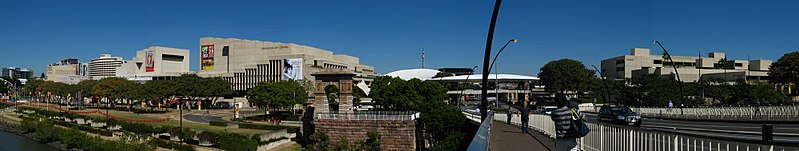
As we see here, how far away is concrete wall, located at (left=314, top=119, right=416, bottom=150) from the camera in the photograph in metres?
38.0

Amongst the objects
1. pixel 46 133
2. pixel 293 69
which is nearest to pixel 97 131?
pixel 46 133

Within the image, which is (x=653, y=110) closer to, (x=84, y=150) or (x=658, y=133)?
(x=658, y=133)

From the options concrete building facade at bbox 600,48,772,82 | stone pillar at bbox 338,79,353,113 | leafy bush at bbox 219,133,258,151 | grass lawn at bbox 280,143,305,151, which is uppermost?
concrete building facade at bbox 600,48,772,82

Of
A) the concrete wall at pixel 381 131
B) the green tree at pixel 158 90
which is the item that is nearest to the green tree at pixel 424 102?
the concrete wall at pixel 381 131

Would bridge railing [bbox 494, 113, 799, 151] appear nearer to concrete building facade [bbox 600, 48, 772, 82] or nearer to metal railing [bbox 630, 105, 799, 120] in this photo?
metal railing [bbox 630, 105, 799, 120]

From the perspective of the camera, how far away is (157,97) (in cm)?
8038

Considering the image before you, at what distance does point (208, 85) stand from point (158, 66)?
63.1 meters

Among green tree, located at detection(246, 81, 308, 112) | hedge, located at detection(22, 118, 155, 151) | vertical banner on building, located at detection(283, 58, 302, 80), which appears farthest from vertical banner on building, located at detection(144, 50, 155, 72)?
green tree, located at detection(246, 81, 308, 112)

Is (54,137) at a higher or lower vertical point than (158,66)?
lower

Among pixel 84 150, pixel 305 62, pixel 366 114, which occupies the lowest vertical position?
pixel 84 150

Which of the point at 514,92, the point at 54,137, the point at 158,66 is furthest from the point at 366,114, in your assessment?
the point at 158,66

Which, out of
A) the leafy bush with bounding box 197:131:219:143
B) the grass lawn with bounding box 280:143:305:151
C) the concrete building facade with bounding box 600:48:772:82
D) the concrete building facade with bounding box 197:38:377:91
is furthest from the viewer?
the concrete building facade with bounding box 600:48:772:82

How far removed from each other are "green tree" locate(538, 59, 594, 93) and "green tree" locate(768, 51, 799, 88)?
38.5 metres

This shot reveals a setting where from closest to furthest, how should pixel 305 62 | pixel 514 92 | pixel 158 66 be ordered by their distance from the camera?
pixel 305 62 → pixel 514 92 → pixel 158 66
